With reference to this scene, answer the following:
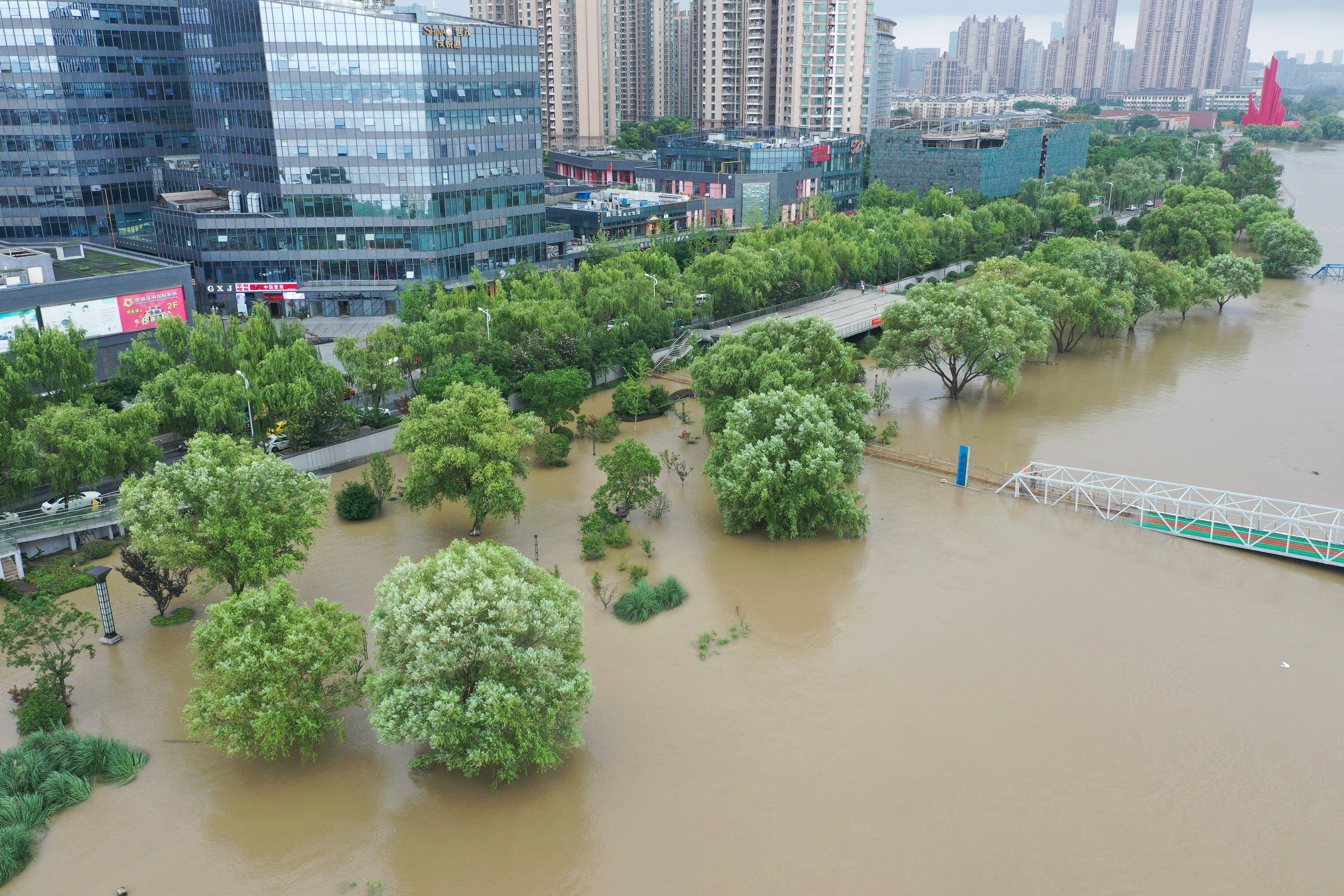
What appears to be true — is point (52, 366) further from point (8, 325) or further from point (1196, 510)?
point (1196, 510)

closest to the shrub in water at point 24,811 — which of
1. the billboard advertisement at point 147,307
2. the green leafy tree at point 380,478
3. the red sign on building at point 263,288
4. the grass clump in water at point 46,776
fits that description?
the grass clump in water at point 46,776

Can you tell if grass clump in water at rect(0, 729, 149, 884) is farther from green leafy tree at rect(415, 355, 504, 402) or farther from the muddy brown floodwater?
green leafy tree at rect(415, 355, 504, 402)

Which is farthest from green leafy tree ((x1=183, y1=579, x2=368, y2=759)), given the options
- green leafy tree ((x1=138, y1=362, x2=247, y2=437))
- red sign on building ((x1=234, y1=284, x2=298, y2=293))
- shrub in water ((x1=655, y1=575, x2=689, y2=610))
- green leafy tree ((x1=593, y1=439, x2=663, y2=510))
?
red sign on building ((x1=234, y1=284, x2=298, y2=293))

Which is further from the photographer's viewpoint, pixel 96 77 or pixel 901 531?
pixel 96 77

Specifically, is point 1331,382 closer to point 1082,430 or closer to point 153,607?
point 1082,430

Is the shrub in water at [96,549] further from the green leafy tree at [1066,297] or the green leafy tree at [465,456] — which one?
the green leafy tree at [1066,297]

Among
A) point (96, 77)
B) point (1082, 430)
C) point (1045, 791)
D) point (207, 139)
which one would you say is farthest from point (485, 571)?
point (96, 77)
